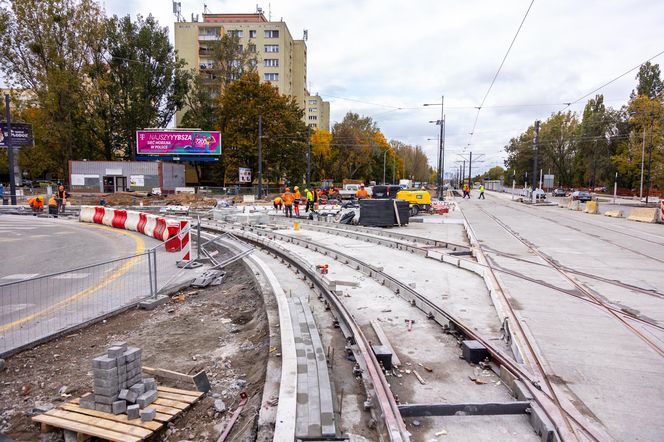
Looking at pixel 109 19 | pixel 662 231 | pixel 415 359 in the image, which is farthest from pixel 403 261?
pixel 109 19

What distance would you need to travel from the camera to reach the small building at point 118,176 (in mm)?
41000

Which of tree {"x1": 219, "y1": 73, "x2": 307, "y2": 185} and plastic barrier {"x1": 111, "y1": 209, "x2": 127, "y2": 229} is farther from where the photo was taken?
tree {"x1": 219, "y1": 73, "x2": 307, "y2": 185}

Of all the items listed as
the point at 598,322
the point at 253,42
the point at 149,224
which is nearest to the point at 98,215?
the point at 149,224

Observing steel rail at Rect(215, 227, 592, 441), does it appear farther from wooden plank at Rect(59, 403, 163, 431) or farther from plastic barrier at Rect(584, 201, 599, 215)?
plastic barrier at Rect(584, 201, 599, 215)

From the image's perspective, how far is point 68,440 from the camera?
3719 millimetres

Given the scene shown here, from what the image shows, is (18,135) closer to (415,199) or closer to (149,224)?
(149,224)

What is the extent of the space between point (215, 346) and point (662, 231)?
69.8ft

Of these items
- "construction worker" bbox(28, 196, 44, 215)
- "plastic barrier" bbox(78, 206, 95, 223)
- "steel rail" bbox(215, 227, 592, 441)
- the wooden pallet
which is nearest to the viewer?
"steel rail" bbox(215, 227, 592, 441)

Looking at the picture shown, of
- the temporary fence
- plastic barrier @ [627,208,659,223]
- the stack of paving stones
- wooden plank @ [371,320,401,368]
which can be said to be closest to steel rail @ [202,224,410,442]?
wooden plank @ [371,320,401,368]

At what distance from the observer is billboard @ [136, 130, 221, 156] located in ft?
155

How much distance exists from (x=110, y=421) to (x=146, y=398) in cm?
34

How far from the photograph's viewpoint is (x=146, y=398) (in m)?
4.00

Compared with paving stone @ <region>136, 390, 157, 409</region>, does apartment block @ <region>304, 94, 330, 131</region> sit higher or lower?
higher

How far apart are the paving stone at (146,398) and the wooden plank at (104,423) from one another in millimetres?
250
